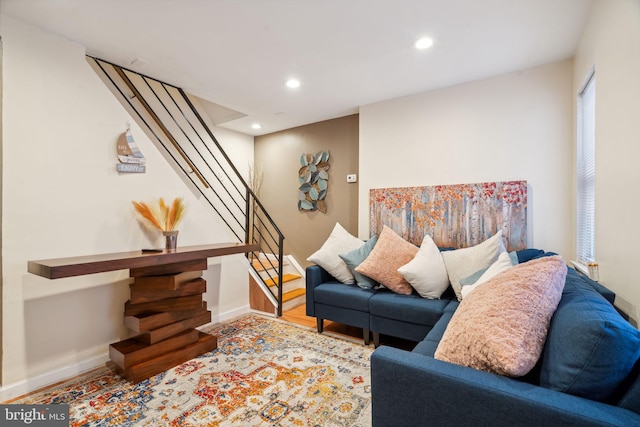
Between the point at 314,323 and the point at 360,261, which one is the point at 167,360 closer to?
the point at 314,323

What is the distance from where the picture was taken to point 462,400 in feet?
3.31

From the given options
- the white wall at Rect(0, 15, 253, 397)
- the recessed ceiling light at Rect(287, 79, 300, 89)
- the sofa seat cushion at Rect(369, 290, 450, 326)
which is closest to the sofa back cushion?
the sofa seat cushion at Rect(369, 290, 450, 326)

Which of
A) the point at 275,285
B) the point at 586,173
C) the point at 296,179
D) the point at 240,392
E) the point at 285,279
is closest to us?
the point at 240,392

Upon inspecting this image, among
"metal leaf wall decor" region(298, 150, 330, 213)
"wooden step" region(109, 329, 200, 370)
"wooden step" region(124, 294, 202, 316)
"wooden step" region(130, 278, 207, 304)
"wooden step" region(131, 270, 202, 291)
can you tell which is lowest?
"wooden step" region(109, 329, 200, 370)

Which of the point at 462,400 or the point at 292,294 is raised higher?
the point at 462,400

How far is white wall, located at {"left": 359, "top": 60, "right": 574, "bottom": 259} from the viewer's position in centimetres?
271

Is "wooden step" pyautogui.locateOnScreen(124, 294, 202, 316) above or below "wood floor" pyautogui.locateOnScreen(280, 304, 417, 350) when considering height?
above

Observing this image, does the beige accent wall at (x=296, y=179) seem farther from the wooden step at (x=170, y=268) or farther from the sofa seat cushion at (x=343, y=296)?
the wooden step at (x=170, y=268)

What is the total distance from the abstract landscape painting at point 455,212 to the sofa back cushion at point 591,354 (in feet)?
6.56

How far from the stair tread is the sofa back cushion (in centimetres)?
307

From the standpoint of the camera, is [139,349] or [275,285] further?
[275,285]

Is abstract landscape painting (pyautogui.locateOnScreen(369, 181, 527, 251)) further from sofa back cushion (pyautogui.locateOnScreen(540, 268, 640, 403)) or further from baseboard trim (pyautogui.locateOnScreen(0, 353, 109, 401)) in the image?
baseboard trim (pyautogui.locateOnScreen(0, 353, 109, 401))

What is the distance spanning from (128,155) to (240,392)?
2173 mm

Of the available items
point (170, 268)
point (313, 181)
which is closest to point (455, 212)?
point (313, 181)
